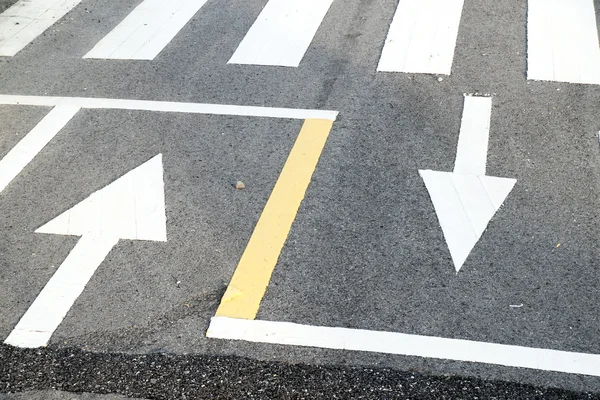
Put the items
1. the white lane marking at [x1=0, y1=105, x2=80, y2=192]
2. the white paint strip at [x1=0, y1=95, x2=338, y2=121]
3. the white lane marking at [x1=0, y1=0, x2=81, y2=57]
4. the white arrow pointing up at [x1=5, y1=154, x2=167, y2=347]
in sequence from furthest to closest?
the white lane marking at [x1=0, y1=0, x2=81, y2=57], the white paint strip at [x1=0, y1=95, x2=338, y2=121], the white lane marking at [x1=0, y1=105, x2=80, y2=192], the white arrow pointing up at [x1=5, y1=154, x2=167, y2=347]

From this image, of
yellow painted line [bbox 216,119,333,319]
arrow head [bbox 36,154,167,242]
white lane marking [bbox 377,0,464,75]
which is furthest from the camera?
white lane marking [bbox 377,0,464,75]

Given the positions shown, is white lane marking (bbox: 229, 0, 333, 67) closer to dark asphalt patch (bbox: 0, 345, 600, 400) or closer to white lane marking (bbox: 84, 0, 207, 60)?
white lane marking (bbox: 84, 0, 207, 60)

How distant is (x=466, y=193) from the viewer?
604 centimetres

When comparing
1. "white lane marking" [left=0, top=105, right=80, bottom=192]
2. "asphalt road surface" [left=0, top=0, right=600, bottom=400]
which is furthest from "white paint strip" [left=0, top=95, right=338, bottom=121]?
"white lane marking" [left=0, top=105, right=80, bottom=192]

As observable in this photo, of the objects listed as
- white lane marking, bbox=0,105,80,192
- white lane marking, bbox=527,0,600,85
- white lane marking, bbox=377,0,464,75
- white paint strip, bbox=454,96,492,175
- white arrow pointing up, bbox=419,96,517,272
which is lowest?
white lane marking, bbox=527,0,600,85

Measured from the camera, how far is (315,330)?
481cm

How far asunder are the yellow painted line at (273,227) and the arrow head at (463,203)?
98 centimetres

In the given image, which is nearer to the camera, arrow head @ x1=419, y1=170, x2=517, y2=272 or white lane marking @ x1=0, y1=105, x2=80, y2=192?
arrow head @ x1=419, y1=170, x2=517, y2=272

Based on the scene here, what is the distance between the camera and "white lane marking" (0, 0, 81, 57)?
899 centimetres

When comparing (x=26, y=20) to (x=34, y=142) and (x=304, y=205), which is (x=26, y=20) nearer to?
(x=34, y=142)

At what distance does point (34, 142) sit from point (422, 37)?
428 cm

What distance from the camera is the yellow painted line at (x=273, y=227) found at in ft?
16.7

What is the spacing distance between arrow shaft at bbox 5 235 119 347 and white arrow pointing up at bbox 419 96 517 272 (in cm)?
241

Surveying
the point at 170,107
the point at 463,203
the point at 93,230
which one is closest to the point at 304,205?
the point at 463,203
